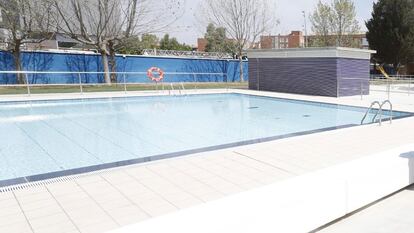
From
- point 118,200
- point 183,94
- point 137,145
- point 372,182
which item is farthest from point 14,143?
point 183,94

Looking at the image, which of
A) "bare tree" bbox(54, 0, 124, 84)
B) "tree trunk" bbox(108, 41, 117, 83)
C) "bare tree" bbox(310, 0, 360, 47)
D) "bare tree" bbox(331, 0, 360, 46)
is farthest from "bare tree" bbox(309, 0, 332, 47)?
"tree trunk" bbox(108, 41, 117, 83)

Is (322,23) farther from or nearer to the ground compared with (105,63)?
farther from the ground

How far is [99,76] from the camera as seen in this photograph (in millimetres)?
19750

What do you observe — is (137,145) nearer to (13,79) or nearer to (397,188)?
(397,188)

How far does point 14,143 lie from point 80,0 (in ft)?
42.9

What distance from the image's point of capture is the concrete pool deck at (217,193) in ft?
8.86

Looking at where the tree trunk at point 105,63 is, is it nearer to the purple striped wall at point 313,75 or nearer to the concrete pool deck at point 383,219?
the purple striped wall at point 313,75

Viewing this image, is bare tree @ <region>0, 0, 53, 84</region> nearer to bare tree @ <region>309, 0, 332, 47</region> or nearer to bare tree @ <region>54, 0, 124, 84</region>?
bare tree @ <region>54, 0, 124, 84</region>

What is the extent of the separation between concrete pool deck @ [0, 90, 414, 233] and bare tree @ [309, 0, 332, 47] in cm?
2550

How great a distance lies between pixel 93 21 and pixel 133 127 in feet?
39.9

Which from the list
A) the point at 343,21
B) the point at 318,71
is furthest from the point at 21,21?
the point at 343,21

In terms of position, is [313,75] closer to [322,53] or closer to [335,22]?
[322,53]

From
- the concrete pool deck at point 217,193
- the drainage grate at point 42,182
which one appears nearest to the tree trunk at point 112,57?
the concrete pool deck at point 217,193

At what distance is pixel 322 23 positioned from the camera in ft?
94.8
